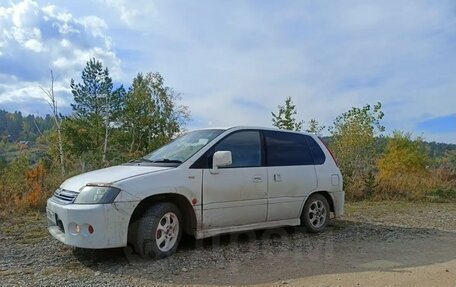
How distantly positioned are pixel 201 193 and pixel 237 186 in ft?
2.03

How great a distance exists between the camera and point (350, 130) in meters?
28.3

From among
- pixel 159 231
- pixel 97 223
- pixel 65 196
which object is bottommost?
pixel 159 231

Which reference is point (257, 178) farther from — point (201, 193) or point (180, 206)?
point (180, 206)

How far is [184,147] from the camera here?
6.03 metres

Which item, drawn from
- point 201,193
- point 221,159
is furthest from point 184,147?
point 201,193

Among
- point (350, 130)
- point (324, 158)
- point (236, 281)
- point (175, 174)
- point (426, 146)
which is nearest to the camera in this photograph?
point (236, 281)

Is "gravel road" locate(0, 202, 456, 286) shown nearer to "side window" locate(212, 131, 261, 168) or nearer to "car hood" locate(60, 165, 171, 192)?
"car hood" locate(60, 165, 171, 192)

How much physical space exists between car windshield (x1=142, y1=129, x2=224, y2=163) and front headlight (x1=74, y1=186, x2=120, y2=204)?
3.58 ft

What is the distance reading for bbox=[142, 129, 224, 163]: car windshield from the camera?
5727 mm

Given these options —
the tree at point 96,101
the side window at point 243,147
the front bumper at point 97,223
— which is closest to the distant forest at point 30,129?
the tree at point 96,101

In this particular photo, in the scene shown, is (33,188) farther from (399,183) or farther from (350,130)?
(350,130)

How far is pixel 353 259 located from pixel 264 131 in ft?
7.72

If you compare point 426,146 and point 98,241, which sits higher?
point 426,146

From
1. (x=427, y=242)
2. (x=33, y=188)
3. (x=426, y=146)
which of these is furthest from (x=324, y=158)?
(x=426, y=146)
